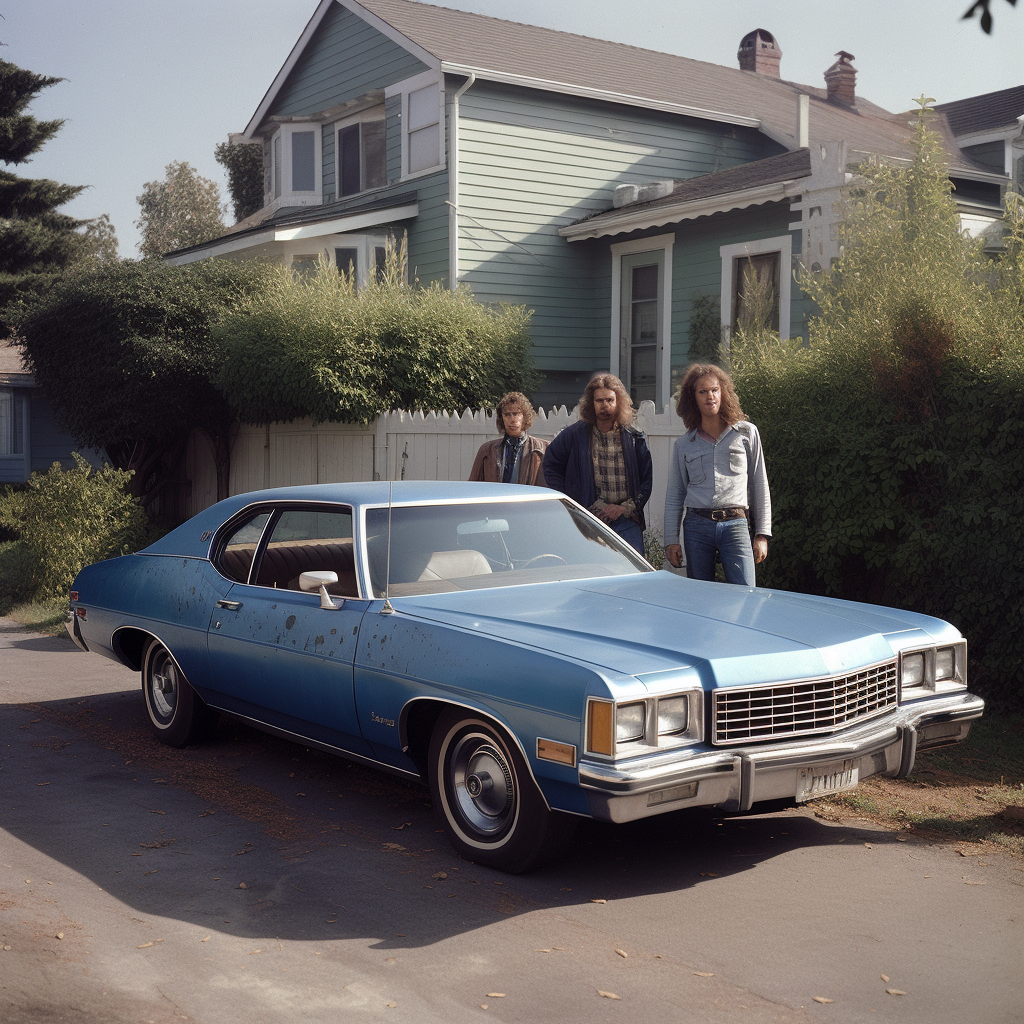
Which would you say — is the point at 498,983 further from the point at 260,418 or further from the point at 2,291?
the point at 2,291

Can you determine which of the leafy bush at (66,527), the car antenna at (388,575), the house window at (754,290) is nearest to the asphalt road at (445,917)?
the car antenna at (388,575)

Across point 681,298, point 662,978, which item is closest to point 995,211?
point 681,298

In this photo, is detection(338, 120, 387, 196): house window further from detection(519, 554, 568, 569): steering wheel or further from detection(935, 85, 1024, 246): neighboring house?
detection(519, 554, 568, 569): steering wheel

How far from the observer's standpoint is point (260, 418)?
1466cm

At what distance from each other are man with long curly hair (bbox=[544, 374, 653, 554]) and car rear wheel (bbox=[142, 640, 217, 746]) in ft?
8.51

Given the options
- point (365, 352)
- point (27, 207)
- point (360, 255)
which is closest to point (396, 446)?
point (365, 352)

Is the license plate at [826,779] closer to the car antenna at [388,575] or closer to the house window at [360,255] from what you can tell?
the car antenna at [388,575]

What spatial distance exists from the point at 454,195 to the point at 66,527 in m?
8.06

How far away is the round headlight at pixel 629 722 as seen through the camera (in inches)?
153

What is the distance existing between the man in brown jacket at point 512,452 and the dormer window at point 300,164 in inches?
550

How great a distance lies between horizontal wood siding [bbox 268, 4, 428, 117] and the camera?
61.7ft

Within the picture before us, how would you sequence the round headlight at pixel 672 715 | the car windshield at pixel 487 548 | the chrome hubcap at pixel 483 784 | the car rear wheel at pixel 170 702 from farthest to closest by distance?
the car rear wheel at pixel 170 702, the car windshield at pixel 487 548, the chrome hubcap at pixel 483 784, the round headlight at pixel 672 715

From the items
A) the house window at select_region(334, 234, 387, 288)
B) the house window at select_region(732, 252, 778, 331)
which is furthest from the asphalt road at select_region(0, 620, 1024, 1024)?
the house window at select_region(334, 234, 387, 288)

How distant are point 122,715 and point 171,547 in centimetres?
142
